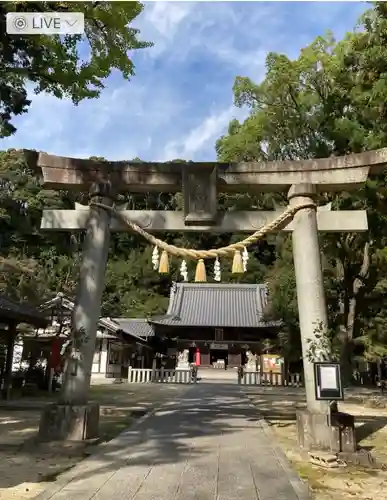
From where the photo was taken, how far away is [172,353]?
33375 millimetres

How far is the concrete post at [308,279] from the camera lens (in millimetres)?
7094

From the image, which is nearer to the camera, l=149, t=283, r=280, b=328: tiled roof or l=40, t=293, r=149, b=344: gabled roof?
l=40, t=293, r=149, b=344: gabled roof

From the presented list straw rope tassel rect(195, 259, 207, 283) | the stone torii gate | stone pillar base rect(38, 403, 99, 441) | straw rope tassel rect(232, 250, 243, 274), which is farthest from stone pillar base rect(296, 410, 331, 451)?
stone pillar base rect(38, 403, 99, 441)

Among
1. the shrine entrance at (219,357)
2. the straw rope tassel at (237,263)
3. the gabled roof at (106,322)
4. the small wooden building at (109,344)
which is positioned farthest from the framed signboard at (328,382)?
the shrine entrance at (219,357)

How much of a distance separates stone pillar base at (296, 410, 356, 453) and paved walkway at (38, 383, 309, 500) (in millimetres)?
541

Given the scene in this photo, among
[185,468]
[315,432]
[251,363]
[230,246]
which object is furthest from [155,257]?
[251,363]

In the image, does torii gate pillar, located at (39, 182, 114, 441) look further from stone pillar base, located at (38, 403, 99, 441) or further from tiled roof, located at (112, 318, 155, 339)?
tiled roof, located at (112, 318, 155, 339)

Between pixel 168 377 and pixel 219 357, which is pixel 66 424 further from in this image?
pixel 219 357

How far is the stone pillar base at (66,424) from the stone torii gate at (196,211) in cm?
26

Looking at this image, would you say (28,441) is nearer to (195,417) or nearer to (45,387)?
(195,417)

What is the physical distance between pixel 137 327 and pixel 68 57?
25.3 meters

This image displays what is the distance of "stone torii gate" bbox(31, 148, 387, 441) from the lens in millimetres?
7367

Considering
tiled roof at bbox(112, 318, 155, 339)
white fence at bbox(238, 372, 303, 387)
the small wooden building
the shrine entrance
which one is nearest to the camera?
white fence at bbox(238, 372, 303, 387)

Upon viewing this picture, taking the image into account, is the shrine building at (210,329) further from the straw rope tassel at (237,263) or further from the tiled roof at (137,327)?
the straw rope tassel at (237,263)
